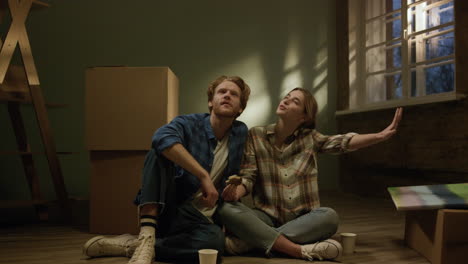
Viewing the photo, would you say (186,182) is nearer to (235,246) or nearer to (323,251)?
(235,246)

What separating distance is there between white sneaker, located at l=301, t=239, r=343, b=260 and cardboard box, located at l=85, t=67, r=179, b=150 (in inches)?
35.3

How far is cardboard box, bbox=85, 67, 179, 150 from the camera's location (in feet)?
6.83

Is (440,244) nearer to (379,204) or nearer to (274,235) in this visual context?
(274,235)

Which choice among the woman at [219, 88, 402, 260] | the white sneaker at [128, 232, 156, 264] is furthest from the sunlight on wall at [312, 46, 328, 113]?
the white sneaker at [128, 232, 156, 264]

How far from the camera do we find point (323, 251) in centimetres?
161

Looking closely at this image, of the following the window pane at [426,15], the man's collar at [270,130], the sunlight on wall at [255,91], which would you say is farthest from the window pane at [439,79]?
the man's collar at [270,130]

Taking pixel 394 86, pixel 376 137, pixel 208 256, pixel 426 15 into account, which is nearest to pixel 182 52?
pixel 394 86

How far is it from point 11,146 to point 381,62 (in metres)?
3.14

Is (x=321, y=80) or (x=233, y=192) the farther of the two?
(x=321, y=80)

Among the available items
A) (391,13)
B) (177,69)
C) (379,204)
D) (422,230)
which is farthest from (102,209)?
(391,13)

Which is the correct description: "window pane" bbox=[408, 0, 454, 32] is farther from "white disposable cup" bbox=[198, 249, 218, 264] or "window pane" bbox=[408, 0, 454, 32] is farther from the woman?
"white disposable cup" bbox=[198, 249, 218, 264]

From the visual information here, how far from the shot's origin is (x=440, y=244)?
146cm

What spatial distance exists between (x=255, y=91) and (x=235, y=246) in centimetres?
237

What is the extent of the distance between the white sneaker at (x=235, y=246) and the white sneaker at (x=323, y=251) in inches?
8.9
